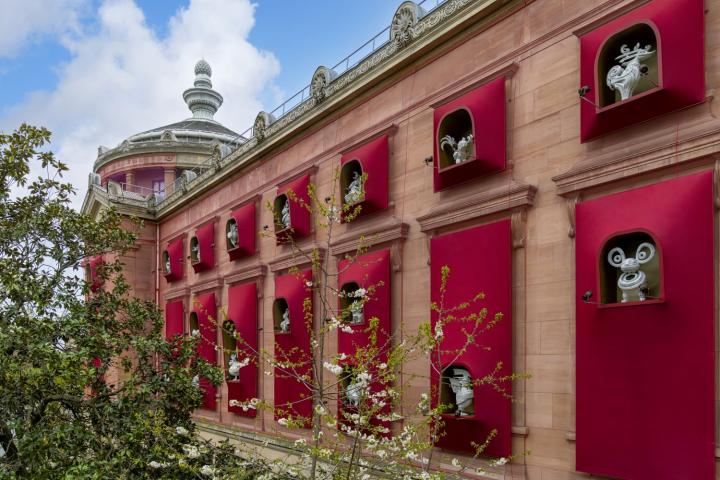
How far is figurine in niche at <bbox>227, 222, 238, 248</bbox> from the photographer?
23812mm

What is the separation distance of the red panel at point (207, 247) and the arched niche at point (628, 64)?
18.1 m

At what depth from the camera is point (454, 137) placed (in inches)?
590

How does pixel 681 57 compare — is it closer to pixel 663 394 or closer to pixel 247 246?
pixel 663 394

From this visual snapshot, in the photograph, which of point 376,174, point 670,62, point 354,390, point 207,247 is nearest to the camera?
point 670,62

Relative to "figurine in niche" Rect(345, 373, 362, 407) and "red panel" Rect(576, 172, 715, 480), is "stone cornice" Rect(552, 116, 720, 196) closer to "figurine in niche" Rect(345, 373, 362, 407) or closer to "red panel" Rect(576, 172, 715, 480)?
"red panel" Rect(576, 172, 715, 480)

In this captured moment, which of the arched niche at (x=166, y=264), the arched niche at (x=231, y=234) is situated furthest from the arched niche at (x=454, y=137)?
the arched niche at (x=166, y=264)

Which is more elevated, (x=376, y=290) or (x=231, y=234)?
(x=231, y=234)

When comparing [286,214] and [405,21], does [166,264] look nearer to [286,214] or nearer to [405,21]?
[286,214]

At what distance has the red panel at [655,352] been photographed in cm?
959

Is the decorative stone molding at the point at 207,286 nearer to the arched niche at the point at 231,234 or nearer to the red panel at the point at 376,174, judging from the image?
the arched niche at the point at 231,234

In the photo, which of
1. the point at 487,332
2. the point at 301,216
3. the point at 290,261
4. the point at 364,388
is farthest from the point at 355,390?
the point at 290,261

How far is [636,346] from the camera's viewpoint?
1040 cm

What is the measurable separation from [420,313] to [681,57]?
791 cm

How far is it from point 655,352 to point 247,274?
15.6m
